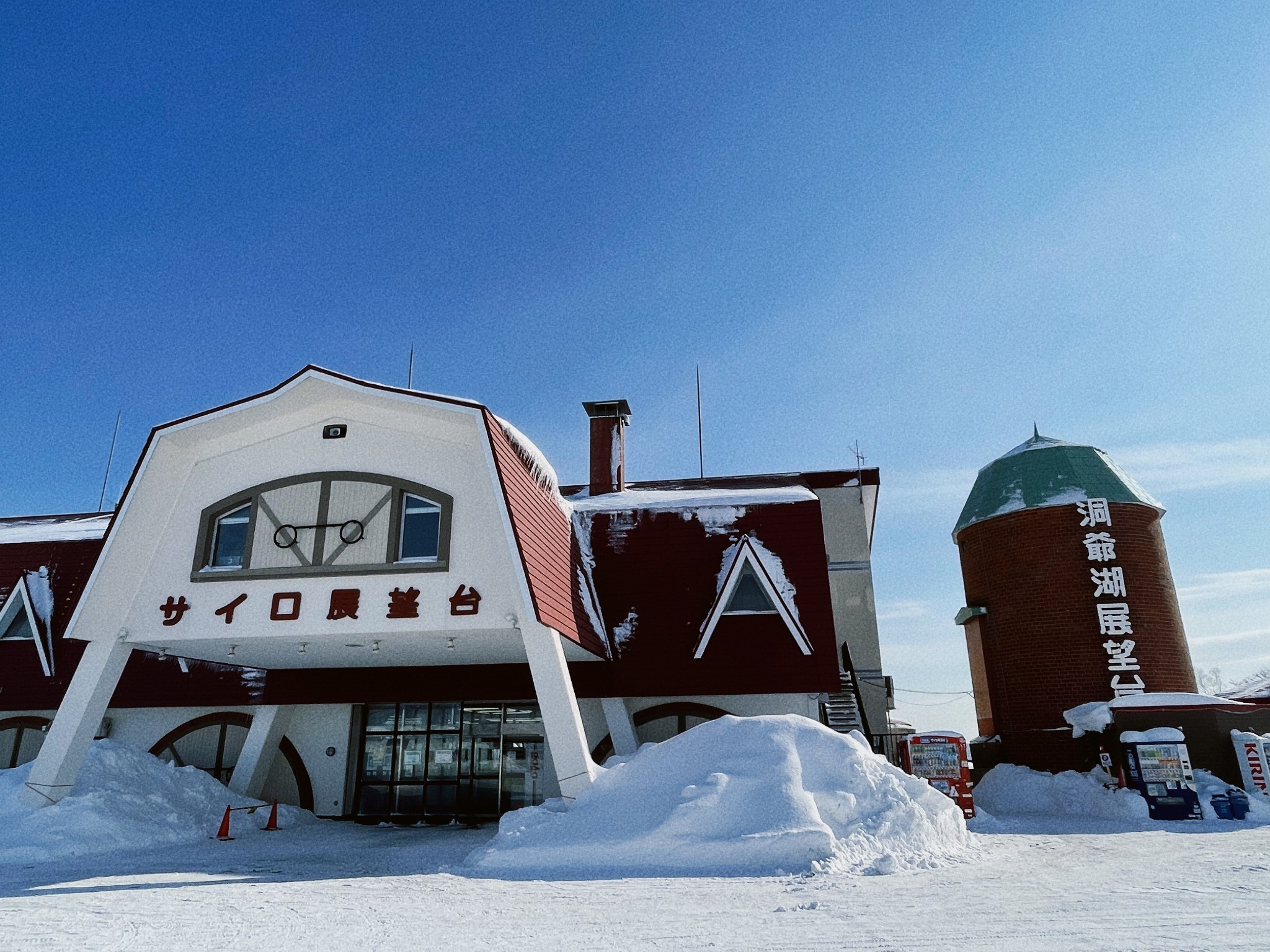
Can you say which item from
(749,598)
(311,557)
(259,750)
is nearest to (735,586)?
(749,598)

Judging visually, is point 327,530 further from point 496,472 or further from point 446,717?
point 446,717

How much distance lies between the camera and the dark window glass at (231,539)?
491 inches

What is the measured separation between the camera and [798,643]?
553 inches

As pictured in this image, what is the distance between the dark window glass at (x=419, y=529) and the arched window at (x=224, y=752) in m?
6.90

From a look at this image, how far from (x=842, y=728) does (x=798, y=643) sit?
2.48 metres

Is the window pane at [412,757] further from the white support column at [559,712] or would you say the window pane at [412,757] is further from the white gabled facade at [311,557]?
the white support column at [559,712]

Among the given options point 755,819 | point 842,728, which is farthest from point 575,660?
point 755,819

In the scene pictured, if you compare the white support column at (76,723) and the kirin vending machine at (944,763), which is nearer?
the white support column at (76,723)

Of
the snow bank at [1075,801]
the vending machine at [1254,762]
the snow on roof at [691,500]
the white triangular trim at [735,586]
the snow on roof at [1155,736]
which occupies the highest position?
the snow on roof at [691,500]

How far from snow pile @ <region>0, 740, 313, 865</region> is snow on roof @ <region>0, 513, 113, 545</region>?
5.33m

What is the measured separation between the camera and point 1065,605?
68.2ft

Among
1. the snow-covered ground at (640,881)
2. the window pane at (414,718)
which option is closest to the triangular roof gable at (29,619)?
the snow-covered ground at (640,881)

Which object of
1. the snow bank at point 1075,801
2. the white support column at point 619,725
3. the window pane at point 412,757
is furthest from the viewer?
the window pane at point 412,757

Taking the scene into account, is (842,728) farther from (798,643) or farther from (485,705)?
(485,705)
